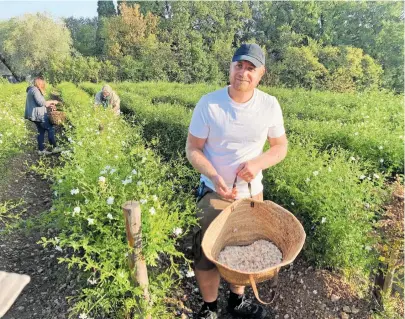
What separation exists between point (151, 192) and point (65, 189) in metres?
0.69

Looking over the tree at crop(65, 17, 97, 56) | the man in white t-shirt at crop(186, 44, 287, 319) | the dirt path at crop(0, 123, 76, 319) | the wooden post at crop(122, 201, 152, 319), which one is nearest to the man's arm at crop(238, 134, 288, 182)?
the man in white t-shirt at crop(186, 44, 287, 319)

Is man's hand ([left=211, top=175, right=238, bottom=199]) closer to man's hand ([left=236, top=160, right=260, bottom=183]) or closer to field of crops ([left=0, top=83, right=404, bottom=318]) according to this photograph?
man's hand ([left=236, top=160, right=260, bottom=183])

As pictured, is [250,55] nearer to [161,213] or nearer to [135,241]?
[161,213]

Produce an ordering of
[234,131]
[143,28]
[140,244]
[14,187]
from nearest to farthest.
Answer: [140,244] → [234,131] → [14,187] → [143,28]

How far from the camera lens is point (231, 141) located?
215 centimetres

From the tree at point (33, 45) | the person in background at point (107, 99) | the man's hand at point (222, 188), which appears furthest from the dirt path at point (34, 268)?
the tree at point (33, 45)

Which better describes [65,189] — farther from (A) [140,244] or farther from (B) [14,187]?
(B) [14,187]

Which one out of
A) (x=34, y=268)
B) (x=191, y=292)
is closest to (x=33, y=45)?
(x=34, y=268)

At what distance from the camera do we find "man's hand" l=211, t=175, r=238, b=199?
2.08 m

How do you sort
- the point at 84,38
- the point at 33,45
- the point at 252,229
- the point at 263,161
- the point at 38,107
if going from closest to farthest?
the point at 263,161 → the point at 252,229 → the point at 38,107 → the point at 33,45 → the point at 84,38

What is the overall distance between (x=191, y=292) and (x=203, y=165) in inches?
44.2

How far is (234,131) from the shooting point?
2.12 m

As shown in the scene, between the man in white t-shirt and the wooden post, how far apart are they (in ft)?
1.23

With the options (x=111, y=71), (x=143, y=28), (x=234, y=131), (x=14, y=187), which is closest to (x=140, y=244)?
(x=234, y=131)
